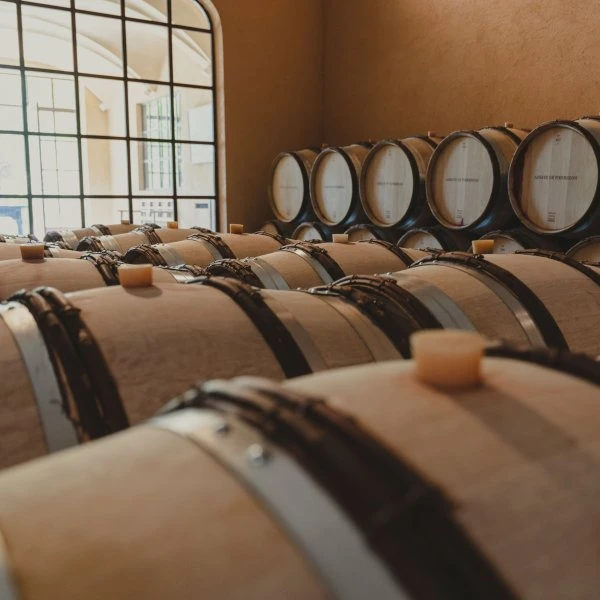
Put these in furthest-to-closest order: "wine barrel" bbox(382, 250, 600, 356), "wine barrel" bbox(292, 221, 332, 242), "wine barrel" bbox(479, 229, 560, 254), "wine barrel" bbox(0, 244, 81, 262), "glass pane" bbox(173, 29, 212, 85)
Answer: "glass pane" bbox(173, 29, 212, 85) < "wine barrel" bbox(292, 221, 332, 242) < "wine barrel" bbox(479, 229, 560, 254) < "wine barrel" bbox(0, 244, 81, 262) < "wine barrel" bbox(382, 250, 600, 356)

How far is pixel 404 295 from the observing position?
1.95 metres

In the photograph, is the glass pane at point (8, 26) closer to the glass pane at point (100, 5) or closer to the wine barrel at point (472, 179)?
the glass pane at point (100, 5)

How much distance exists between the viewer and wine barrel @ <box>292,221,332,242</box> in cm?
652

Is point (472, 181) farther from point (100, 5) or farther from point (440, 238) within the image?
point (100, 5)

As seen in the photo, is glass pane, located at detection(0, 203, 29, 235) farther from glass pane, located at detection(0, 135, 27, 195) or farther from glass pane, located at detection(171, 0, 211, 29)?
glass pane, located at detection(171, 0, 211, 29)

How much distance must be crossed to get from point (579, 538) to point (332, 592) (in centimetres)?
29

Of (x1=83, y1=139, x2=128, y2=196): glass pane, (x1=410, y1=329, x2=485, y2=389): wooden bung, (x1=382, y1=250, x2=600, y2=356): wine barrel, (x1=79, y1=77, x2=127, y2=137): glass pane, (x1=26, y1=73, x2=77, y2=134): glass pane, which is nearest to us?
(x1=410, y1=329, x2=485, y2=389): wooden bung

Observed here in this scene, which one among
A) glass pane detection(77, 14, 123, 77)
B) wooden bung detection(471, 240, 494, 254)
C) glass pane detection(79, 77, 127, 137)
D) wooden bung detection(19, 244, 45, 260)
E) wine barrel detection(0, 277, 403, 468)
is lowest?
wine barrel detection(0, 277, 403, 468)

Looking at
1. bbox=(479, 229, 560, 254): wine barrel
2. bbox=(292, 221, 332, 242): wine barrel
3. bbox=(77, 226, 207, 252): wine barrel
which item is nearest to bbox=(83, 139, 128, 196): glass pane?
bbox=(292, 221, 332, 242): wine barrel

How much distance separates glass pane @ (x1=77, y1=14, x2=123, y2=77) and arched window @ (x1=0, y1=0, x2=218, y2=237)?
18mm

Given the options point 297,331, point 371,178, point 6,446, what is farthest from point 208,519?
point 371,178

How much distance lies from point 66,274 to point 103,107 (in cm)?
901

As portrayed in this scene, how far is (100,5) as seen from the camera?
26.5 ft

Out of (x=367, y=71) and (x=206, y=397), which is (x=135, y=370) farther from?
(x=367, y=71)
